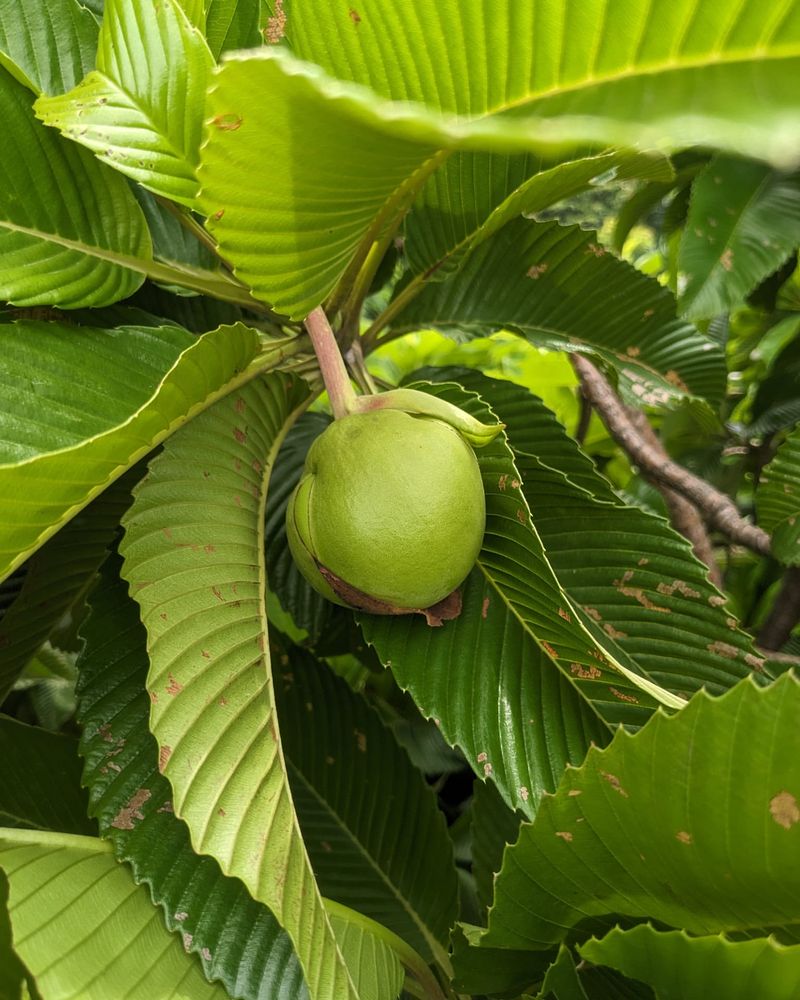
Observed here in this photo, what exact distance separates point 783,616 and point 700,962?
808 millimetres

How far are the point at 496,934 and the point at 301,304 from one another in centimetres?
47

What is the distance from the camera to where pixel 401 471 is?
22.7 inches

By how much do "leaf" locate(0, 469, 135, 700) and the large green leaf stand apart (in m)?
0.35

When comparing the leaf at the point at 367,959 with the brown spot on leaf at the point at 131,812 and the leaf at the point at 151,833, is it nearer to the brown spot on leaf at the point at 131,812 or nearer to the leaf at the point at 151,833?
the leaf at the point at 151,833

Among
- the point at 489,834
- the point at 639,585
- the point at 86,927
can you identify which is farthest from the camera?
the point at 489,834

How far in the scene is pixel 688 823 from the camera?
441mm

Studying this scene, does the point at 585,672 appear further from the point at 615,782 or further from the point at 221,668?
the point at 221,668

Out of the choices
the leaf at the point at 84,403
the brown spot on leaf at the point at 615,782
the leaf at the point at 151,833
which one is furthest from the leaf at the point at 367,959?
the leaf at the point at 84,403

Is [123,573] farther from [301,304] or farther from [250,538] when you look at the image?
[301,304]

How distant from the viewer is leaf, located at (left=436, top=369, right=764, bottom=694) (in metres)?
0.73

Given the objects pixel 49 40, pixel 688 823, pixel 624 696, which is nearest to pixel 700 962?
pixel 688 823

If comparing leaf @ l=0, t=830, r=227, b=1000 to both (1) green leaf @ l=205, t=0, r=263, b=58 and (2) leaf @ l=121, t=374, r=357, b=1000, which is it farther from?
(1) green leaf @ l=205, t=0, r=263, b=58

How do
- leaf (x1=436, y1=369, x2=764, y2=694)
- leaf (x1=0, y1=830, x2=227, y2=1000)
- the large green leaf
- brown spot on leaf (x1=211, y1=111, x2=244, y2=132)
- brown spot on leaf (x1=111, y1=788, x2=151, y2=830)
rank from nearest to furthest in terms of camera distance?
the large green leaf
brown spot on leaf (x1=211, y1=111, x2=244, y2=132)
leaf (x1=0, y1=830, x2=227, y2=1000)
brown spot on leaf (x1=111, y1=788, x2=151, y2=830)
leaf (x1=436, y1=369, x2=764, y2=694)

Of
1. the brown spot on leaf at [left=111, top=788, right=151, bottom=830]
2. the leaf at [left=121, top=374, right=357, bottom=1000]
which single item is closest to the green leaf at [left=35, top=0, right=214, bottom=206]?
the leaf at [left=121, top=374, right=357, bottom=1000]
